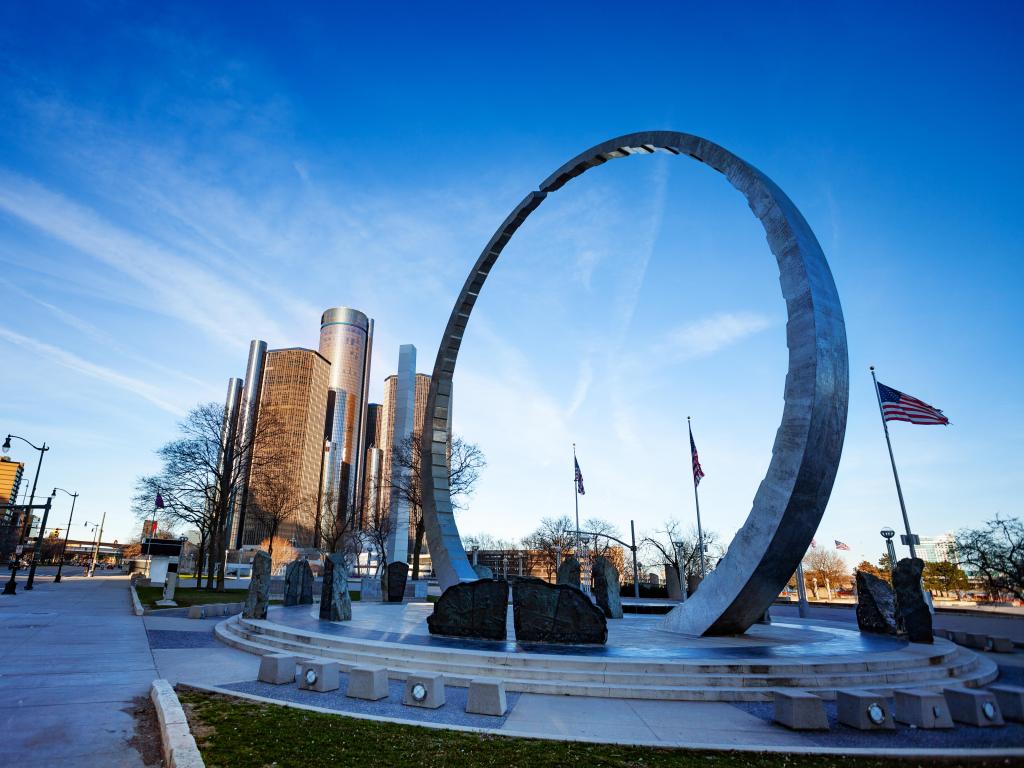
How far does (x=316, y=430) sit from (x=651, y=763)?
18706 centimetres

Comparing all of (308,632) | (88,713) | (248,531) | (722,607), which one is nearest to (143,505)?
(308,632)

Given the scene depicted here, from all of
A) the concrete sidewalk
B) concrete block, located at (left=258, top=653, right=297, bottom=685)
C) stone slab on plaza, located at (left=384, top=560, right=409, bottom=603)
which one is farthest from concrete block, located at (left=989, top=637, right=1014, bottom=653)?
stone slab on plaza, located at (left=384, top=560, right=409, bottom=603)

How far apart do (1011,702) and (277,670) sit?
10.3 meters

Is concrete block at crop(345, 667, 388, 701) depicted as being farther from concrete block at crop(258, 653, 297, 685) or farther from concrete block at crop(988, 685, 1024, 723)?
concrete block at crop(988, 685, 1024, 723)

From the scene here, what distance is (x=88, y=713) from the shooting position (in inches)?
294

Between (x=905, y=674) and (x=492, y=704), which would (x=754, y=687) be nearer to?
(x=905, y=674)

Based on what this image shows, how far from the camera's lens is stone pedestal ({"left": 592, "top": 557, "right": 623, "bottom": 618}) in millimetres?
18219

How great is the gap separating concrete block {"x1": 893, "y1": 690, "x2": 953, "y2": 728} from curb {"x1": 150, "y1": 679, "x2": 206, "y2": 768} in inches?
314

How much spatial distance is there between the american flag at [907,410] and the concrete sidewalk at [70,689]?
22579 millimetres

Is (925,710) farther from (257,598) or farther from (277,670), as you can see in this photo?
(257,598)

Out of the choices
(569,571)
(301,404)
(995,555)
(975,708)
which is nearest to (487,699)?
(975,708)

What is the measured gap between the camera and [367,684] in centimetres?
855

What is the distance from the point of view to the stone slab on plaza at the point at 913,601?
1228 cm

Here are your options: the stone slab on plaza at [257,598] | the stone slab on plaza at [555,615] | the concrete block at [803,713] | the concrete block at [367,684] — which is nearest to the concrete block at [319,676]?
the concrete block at [367,684]
